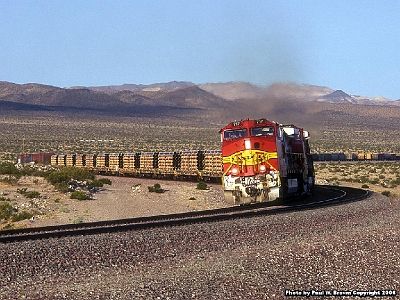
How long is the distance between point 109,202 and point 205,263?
19.2 m

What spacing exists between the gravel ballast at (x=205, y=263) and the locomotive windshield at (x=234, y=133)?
7565 millimetres

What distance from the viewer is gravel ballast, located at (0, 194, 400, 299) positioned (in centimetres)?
1157

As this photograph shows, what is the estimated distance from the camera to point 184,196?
3631 cm

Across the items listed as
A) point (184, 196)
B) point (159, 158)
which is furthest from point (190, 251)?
point (159, 158)

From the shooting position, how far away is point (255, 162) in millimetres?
25578

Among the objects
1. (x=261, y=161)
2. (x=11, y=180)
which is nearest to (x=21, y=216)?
(x=261, y=161)

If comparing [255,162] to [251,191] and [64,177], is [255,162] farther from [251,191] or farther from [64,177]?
[64,177]

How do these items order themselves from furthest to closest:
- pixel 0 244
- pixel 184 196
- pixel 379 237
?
pixel 184 196, pixel 379 237, pixel 0 244

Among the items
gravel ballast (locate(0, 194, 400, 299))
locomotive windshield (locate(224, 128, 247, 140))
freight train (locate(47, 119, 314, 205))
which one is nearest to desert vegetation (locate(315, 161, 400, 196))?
freight train (locate(47, 119, 314, 205))

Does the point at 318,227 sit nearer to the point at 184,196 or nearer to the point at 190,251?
the point at 190,251

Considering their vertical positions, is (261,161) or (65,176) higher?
(261,161)

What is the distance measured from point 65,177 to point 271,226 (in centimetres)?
2119

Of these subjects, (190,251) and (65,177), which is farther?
(65,177)

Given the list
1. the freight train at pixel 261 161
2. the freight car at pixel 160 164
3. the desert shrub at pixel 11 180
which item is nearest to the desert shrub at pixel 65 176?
the desert shrub at pixel 11 180
